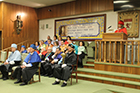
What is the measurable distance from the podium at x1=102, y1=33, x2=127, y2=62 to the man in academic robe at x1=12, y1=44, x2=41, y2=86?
2.53 meters

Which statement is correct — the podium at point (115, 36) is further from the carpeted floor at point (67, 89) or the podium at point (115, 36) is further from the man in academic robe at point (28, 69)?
the man in academic robe at point (28, 69)

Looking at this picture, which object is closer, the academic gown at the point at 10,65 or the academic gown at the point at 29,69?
the academic gown at the point at 29,69

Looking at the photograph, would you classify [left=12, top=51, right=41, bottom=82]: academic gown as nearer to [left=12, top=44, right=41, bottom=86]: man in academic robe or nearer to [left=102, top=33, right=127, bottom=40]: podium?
[left=12, top=44, right=41, bottom=86]: man in academic robe

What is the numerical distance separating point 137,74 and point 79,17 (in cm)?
459

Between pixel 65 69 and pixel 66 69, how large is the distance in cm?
3

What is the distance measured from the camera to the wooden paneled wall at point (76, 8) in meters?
7.43

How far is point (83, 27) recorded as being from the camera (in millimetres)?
8367

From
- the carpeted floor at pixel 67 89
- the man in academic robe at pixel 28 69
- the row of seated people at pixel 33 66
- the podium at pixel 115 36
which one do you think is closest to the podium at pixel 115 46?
the podium at pixel 115 36

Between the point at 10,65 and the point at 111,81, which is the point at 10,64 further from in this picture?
the point at 111,81

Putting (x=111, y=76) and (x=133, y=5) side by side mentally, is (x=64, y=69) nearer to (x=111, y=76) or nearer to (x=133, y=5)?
(x=111, y=76)

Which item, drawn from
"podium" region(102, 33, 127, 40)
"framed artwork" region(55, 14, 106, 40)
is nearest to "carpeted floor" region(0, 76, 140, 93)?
"podium" region(102, 33, 127, 40)

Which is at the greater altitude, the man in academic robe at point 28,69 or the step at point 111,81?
the man in academic robe at point 28,69

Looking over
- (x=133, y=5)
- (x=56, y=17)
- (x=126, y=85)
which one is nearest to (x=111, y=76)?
(x=126, y=85)

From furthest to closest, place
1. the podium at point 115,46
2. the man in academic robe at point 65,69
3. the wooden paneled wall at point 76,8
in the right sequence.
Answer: the wooden paneled wall at point 76,8 → the podium at point 115,46 → the man in academic robe at point 65,69
